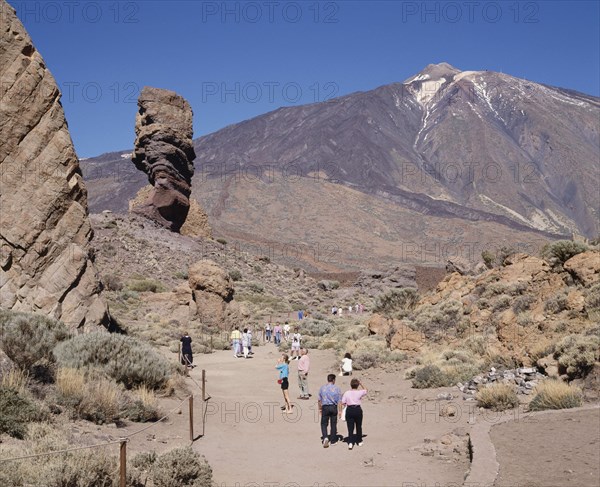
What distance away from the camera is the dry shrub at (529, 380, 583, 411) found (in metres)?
11.1

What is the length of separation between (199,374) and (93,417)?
8.47 metres

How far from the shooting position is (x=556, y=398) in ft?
36.4

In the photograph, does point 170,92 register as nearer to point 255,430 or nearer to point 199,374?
point 199,374

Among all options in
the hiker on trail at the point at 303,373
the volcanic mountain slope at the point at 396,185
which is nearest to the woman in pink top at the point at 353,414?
the hiker on trail at the point at 303,373

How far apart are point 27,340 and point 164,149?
38489mm

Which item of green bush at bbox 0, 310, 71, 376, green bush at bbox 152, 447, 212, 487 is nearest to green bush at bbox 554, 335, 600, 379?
green bush at bbox 152, 447, 212, 487

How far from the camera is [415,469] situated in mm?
8508

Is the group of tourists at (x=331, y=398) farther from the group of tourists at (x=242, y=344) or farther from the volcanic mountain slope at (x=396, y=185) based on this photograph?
the volcanic mountain slope at (x=396, y=185)

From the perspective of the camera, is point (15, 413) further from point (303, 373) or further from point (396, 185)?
point (396, 185)

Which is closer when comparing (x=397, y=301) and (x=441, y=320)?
(x=441, y=320)

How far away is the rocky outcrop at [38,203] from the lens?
13.4 meters

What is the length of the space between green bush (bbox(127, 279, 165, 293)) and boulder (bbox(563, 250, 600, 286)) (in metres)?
24.2

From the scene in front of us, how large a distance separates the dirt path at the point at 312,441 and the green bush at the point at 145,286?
65.6 feet

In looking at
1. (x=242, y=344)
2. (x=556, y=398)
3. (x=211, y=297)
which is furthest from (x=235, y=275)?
(x=556, y=398)
